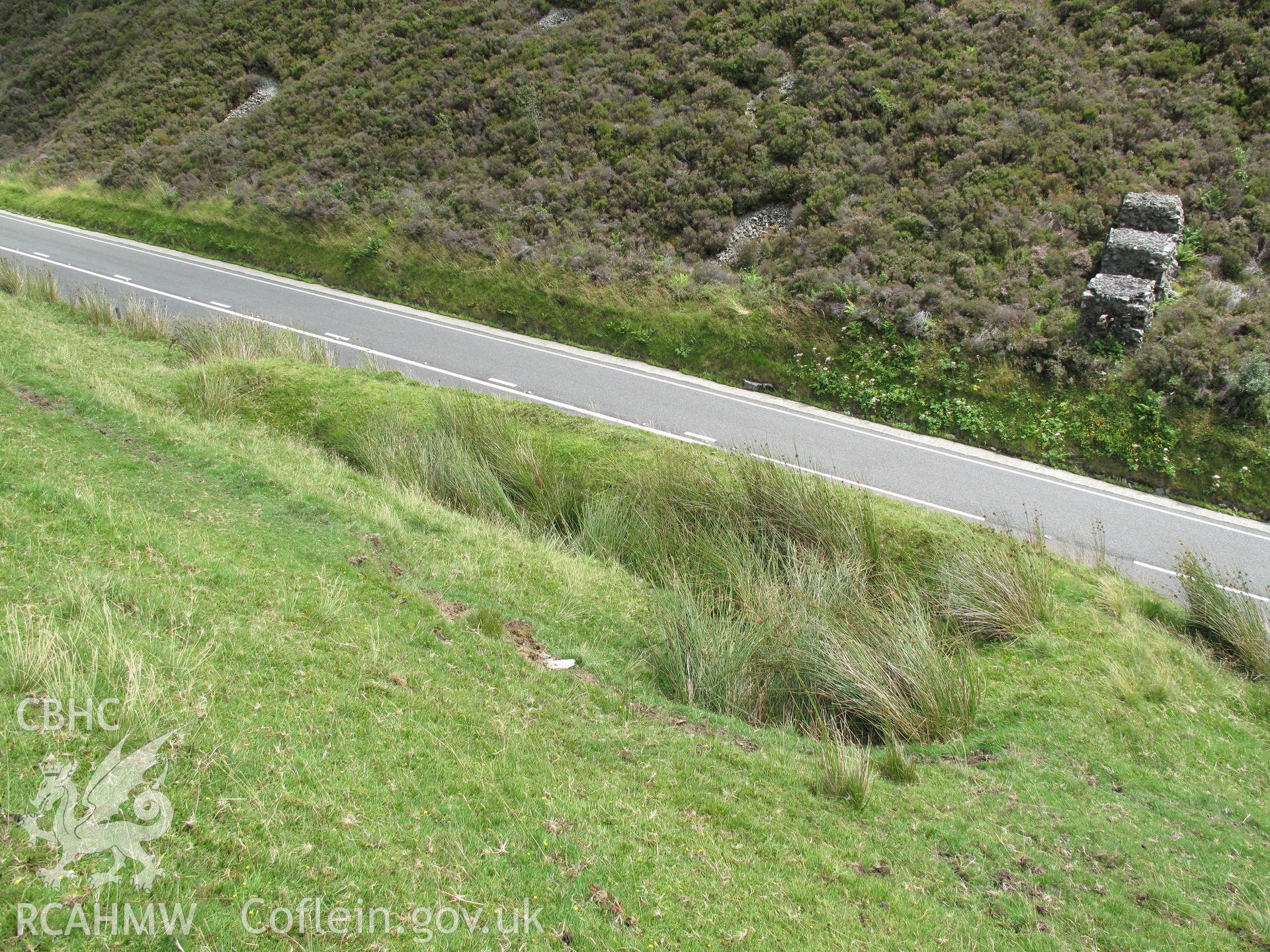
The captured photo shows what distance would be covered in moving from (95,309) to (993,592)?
58.6ft

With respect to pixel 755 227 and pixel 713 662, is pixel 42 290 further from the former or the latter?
pixel 713 662

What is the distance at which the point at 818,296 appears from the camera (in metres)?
19.3

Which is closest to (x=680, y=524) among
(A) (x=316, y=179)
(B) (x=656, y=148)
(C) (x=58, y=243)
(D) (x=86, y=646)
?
(D) (x=86, y=646)

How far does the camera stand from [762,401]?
58.7 ft

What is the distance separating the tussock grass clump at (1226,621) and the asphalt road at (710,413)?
5.48 feet

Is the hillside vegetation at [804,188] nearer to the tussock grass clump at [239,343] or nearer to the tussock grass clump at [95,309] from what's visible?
the tussock grass clump at [239,343]

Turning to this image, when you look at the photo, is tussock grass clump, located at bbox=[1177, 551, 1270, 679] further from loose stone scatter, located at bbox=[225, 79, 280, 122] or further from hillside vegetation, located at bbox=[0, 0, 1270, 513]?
loose stone scatter, located at bbox=[225, 79, 280, 122]

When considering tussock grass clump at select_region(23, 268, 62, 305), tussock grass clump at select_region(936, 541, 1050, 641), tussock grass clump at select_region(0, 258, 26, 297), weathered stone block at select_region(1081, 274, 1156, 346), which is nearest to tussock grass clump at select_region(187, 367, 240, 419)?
tussock grass clump at select_region(23, 268, 62, 305)

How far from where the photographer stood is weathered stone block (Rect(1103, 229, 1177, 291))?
680 inches

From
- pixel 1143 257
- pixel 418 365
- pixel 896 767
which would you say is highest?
pixel 1143 257

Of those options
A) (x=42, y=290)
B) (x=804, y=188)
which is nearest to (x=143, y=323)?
(x=42, y=290)

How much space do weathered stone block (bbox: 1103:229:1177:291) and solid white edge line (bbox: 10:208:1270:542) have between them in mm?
5364

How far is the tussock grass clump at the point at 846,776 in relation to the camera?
6.12m

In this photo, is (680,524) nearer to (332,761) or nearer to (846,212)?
(332,761)
